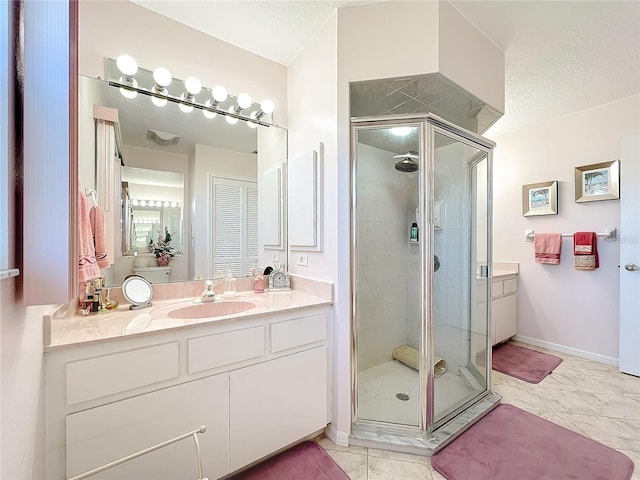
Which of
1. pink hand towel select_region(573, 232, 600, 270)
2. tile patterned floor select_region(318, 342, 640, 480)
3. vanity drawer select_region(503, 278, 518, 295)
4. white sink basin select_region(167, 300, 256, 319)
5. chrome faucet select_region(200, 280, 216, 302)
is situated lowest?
tile patterned floor select_region(318, 342, 640, 480)

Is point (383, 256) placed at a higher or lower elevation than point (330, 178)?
lower

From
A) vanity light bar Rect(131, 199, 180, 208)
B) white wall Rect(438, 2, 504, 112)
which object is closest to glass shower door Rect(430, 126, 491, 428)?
white wall Rect(438, 2, 504, 112)

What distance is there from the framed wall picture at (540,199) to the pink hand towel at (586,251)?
36cm

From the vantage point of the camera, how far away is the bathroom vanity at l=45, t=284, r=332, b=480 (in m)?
1.04

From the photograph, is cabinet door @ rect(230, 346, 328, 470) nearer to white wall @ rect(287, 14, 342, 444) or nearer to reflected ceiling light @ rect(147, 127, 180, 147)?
white wall @ rect(287, 14, 342, 444)

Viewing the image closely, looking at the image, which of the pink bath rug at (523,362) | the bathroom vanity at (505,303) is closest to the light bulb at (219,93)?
the bathroom vanity at (505,303)

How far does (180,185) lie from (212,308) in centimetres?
86

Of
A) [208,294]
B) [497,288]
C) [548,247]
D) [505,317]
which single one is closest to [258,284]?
[208,294]

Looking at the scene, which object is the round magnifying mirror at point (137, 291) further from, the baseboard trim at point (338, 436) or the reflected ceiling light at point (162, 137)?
the baseboard trim at point (338, 436)

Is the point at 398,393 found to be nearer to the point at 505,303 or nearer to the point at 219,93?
the point at 505,303

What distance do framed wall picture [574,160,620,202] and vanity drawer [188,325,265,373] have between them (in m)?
3.43

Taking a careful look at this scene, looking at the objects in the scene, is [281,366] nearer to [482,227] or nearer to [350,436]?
[350,436]

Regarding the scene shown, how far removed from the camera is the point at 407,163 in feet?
6.78

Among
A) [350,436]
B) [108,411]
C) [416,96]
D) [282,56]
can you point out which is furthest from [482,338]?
[282,56]
